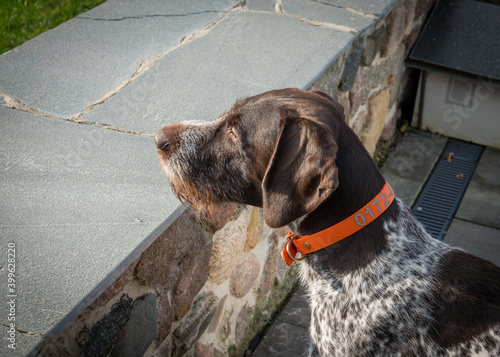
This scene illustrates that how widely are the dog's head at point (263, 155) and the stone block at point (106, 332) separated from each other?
54 cm

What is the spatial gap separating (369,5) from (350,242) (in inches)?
103

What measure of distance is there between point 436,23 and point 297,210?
162 inches

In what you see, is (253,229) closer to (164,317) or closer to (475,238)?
(164,317)

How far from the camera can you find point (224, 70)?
11.7 feet

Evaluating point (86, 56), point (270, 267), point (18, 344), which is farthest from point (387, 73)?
point (18, 344)

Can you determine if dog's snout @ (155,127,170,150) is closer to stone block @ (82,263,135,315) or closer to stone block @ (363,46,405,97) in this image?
stone block @ (82,263,135,315)

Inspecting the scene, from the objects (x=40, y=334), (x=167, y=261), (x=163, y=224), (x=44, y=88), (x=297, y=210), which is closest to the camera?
(x=40, y=334)

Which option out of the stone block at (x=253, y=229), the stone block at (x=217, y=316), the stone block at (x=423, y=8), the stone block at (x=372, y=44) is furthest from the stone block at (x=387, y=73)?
the stone block at (x=217, y=316)

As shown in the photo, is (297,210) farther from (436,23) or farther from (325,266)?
(436,23)

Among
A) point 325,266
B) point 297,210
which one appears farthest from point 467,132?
point 297,210

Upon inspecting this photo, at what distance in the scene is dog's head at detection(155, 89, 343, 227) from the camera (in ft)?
7.08

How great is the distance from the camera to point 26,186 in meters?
2.60

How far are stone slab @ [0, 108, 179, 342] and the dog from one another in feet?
0.76

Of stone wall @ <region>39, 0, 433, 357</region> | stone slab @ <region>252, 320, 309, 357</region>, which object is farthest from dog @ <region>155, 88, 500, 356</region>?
stone slab @ <region>252, 320, 309, 357</region>
